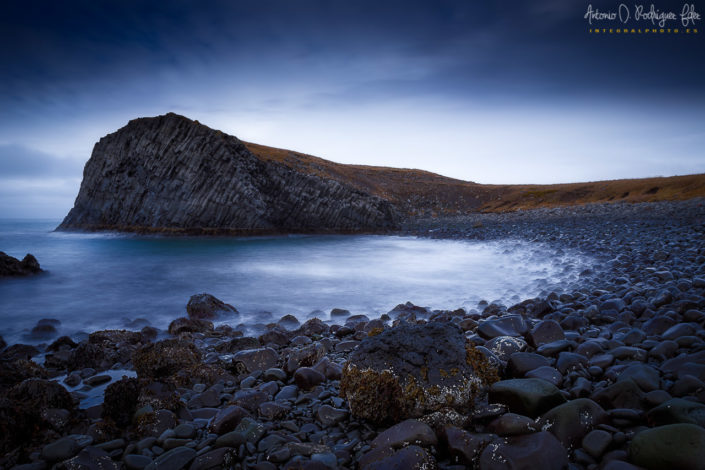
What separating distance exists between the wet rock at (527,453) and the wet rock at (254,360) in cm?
281

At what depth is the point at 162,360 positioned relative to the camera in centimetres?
419

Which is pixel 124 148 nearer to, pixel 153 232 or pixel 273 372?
pixel 153 232

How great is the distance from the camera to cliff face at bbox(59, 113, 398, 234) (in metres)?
27.9

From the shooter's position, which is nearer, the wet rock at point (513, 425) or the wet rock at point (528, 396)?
the wet rock at point (513, 425)

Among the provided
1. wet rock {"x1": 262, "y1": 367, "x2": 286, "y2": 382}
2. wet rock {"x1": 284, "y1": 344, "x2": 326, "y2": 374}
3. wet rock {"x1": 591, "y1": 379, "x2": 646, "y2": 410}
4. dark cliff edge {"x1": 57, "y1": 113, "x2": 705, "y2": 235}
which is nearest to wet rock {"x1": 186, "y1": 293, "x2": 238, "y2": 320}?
wet rock {"x1": 284, "y1": 344, "x2": 326, "y2": 374}

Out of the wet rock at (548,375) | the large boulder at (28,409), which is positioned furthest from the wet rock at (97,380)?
the wet rock at (548,375)

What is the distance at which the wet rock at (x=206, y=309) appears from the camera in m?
7.42

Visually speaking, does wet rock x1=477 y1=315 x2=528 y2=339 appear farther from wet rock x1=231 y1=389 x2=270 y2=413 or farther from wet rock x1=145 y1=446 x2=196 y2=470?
wet rock x1=145 y1=446 x2=196 y2=470

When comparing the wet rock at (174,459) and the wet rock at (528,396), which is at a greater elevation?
the wet rock at (528,396)

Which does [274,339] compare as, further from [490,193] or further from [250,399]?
[490,193]

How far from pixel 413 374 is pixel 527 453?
1037 millimetres

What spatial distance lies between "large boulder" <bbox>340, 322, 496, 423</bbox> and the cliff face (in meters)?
26.4

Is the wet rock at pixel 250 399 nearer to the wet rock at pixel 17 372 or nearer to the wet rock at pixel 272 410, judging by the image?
the wet rock at pixel 272 410

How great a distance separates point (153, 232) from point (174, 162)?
19.4 ft
